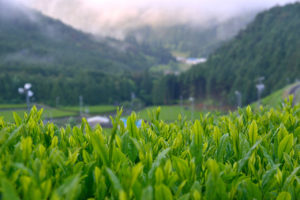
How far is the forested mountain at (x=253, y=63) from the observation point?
68500 mm

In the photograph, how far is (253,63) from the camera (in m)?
77.6

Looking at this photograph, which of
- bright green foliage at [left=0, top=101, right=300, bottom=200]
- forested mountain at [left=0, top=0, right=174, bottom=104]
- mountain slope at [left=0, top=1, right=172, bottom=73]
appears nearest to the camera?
bright green foliage at [left=0, top=101, right=300, bottom=200]

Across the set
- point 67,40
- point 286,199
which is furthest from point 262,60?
point 67,40

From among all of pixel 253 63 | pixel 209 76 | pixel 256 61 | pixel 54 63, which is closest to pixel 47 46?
pixel 54 63

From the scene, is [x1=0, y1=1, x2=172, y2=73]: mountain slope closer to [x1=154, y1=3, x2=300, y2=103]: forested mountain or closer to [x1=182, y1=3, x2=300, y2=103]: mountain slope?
[x1=154, y1=3, x2=300, y2=103]: forested mountain

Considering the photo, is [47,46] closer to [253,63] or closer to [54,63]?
[54,63]

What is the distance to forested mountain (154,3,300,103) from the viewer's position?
68.5 meters

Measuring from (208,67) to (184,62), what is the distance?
9982cm

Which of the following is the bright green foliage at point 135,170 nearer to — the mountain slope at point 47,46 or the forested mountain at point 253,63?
the forested mountain at point 253,63

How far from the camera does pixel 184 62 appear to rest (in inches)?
A: 7264

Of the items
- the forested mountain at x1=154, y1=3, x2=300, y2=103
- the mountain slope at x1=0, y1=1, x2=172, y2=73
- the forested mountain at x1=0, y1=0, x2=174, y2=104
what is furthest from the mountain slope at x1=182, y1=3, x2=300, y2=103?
the mountain slope at x1=0, y1=1, x2=172, y2=73

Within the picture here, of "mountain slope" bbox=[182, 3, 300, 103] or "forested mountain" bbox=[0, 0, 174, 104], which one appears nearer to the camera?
"mountain slope" bbox=[182, 3, 300, 103]

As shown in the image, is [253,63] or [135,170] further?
[253,63]

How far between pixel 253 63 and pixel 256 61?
42.2 inches
